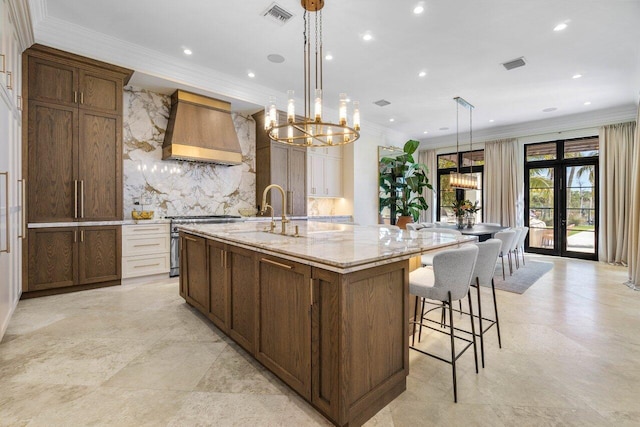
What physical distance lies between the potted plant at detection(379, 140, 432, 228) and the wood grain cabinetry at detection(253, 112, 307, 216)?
2.53m

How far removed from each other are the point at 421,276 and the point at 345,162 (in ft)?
17.7

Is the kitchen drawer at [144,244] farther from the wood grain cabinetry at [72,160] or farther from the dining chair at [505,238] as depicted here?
the dining chair at [505,238]

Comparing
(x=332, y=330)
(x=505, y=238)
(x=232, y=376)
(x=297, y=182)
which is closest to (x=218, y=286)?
(x=232, y=376)

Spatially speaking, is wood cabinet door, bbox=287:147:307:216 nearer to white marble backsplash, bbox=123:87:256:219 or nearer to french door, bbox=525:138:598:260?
white marble backsplash, bbox=123:87:256:219

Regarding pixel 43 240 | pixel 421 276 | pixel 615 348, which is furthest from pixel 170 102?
pixel 615 348

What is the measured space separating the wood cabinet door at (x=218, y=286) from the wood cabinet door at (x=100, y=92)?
2753 millimetres

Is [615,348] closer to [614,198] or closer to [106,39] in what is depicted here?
[614,198]

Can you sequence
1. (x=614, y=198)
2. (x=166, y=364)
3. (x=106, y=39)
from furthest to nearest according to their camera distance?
(x=614, y=198) → (x=106, y=39) → (x=166, y=364)

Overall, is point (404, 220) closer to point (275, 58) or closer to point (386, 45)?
point (386, 45)

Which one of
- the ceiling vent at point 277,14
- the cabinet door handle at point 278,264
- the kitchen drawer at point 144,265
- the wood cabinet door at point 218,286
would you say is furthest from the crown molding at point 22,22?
the cabinet door handle at point 278,264

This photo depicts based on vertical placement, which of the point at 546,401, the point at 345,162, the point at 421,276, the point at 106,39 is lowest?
the point at 546,401

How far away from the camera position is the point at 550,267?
223 inches

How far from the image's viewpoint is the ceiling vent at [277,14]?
3197 millimetres

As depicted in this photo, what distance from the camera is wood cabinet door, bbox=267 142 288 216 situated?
18.6ft
